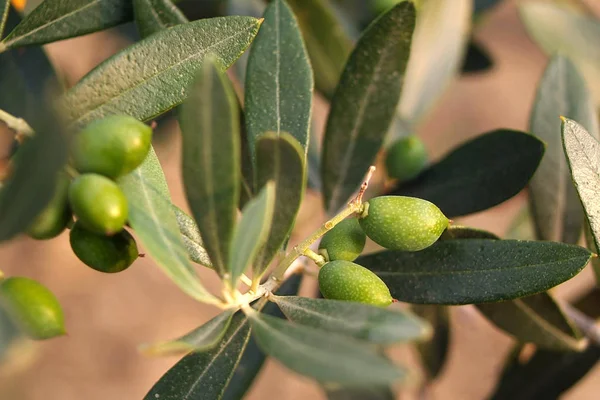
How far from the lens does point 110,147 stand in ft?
2.02

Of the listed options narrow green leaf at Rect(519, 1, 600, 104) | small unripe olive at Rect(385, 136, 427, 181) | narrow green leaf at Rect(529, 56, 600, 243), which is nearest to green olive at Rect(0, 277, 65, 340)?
small unripe olive at Rect(385, 136, 427, 181)

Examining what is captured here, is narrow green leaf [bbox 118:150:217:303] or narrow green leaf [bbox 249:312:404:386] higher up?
narrow green leaf [bbox 118:150:217:303]

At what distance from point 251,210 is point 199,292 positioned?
0.12m

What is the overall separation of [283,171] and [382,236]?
0.16 meters

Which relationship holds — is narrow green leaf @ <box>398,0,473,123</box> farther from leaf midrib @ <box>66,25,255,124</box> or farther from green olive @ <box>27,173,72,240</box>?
green olive @ <box>27,173,72,240</box>

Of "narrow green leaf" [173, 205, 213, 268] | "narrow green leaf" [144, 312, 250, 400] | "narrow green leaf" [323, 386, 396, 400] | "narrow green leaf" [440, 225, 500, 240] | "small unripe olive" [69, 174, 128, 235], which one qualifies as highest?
"small unripe olive" [69, 174, 128, 235]

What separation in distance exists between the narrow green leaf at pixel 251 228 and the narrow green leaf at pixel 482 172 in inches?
19.5

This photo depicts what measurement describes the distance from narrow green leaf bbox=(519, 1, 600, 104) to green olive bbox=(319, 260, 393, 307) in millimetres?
993

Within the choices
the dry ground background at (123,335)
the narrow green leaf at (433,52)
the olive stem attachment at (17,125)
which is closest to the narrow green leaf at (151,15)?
the olive stem attachment at (17,125)

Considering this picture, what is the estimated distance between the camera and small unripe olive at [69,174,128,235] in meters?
0.59

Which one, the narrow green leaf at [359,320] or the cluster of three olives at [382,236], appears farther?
the cluster of three olives at [382,236]

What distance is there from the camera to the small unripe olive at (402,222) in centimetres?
70

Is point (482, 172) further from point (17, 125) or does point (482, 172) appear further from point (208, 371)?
point (17, 125)

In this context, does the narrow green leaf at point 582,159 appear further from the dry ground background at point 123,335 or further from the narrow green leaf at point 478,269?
the dry ground background at point 123,335
